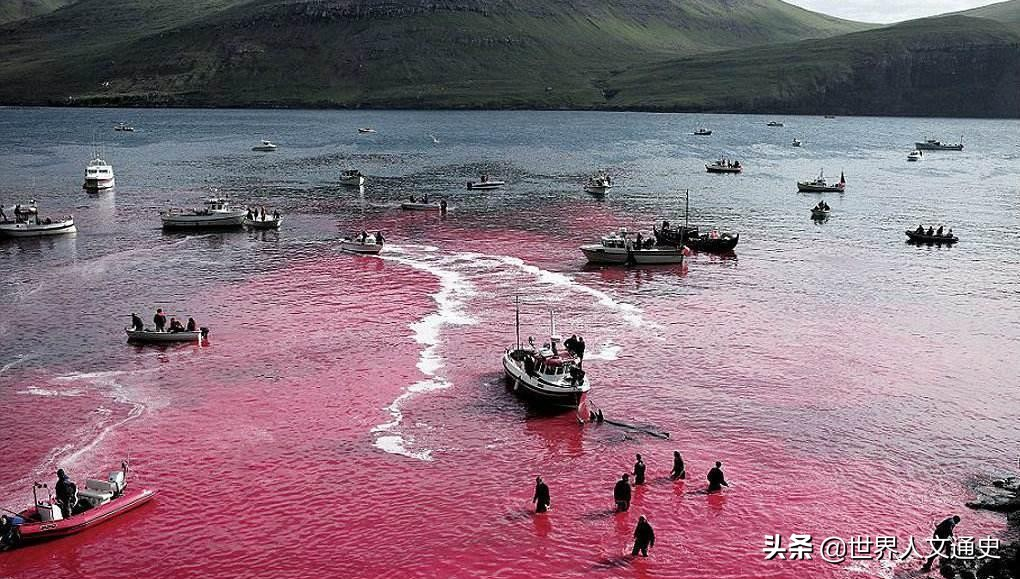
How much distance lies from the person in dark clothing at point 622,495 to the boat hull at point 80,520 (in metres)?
23.0

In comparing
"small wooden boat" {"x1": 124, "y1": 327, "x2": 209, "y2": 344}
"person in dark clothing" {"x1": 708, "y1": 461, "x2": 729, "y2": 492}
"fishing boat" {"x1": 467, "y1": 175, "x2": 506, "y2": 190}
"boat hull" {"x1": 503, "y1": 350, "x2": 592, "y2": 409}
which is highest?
"fishing boat" {"x1": 467, "y1": 175, "x2": 506, "y2": 190}

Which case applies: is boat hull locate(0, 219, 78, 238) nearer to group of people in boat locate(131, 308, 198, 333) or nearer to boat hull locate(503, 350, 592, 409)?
group of people in boat locate(131, 308, 198, 333)

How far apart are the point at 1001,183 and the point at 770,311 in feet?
447

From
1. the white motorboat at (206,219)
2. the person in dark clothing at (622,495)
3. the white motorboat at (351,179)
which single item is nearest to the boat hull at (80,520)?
the person in dark clothing at (622,495)

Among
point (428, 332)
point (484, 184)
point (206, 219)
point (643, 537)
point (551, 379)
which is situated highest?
point (484, 184)

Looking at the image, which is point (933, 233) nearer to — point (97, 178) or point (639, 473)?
point (639, 473)

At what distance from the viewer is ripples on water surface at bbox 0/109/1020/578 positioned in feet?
138

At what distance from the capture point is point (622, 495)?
44.0m

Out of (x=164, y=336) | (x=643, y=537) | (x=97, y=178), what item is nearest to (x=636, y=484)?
(x=643, y=537)

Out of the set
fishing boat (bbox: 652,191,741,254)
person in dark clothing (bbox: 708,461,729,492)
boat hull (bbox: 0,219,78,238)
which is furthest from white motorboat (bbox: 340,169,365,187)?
person in dark clothing (bbox: 708,461,729,492)

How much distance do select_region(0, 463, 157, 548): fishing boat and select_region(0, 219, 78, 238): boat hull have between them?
78.1 metres

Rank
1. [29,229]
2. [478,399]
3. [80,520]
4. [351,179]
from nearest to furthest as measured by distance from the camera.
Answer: [80,520], [478,399], [29,229], [351,179]

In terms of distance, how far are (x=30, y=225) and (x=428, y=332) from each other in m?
67.6

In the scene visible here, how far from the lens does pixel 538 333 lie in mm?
72125
